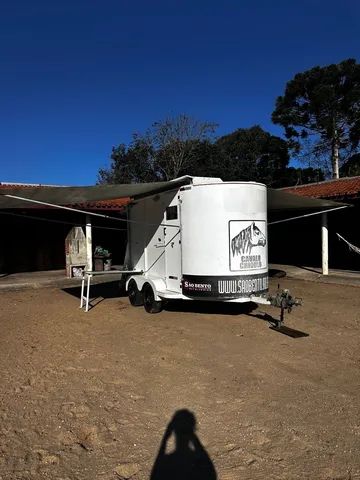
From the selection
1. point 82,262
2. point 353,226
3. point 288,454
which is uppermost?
point 353,226

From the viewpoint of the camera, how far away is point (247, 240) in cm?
776

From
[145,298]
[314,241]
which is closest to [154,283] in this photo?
[145,298]

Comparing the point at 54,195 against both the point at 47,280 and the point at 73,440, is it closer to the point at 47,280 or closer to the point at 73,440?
the point at 73,440

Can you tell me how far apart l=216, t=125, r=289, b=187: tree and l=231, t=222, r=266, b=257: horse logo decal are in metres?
27.1

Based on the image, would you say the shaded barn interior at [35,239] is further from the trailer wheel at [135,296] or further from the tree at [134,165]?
the tree at [134,165]

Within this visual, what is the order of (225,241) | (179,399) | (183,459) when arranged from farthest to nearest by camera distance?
(225,241)
(179,399)
(183,459)

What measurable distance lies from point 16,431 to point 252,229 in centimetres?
517

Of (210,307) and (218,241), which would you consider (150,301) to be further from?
(218,241)

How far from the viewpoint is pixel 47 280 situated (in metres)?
14.4

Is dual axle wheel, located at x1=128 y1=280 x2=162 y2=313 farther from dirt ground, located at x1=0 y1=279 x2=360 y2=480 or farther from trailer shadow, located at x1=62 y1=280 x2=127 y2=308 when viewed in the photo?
trailer shadow, located at x1=62 y1=280 x2=127 y2=308

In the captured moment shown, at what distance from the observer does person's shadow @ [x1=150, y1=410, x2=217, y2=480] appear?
124 inches

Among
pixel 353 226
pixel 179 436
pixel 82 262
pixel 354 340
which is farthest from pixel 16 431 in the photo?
pixel 353 226

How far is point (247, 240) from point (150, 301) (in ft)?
8.03

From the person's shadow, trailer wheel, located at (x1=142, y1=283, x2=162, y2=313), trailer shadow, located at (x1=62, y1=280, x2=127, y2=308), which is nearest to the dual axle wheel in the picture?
trailer wheel, located at (x1=142, y1=283, x2=162, y2=313)
